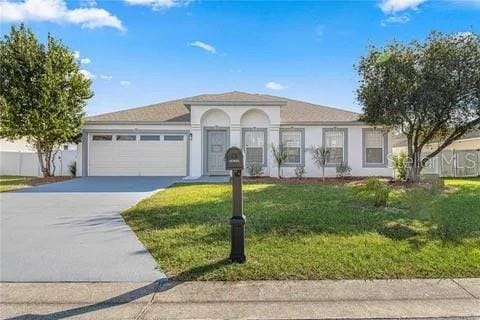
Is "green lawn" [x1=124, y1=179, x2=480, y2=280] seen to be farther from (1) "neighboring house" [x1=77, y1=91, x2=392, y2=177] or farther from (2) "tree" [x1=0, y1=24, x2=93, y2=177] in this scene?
(2) "tree" [x1=0, y1=24, x2=93, y2=177]

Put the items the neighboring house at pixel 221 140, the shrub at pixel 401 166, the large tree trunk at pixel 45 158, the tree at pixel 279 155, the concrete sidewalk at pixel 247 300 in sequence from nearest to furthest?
the concrete sidewalk at pixel 247 300, the shrub at pixel 401 166, the tree at pixel 279 155, the neighboring house at pixel 221 140, the large tree trunk at pixel 45 158

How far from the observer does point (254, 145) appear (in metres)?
18.5

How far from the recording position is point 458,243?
5.86m

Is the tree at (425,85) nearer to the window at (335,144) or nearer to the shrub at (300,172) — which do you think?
the window at (335,144)

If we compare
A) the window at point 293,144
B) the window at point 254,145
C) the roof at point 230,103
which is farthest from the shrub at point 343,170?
the window at point 254,145

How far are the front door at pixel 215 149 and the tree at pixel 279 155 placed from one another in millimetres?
2545

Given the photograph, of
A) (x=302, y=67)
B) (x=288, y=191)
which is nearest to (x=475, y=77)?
(x=302, y=67)

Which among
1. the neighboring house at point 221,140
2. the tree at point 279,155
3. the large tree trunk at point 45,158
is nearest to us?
the tree at point 279,155

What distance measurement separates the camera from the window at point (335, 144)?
60.7 feet

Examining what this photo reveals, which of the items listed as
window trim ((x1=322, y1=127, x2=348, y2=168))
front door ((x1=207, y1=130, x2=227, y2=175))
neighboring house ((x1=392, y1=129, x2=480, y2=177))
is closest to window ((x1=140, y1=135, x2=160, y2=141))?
front door ((x1=207, y1=130, x2=227, y2=175))

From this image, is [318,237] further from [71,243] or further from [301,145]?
[301,145]

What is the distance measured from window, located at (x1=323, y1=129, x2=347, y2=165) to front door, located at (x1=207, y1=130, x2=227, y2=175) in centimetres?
519

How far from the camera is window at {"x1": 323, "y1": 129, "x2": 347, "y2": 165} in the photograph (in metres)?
18.5

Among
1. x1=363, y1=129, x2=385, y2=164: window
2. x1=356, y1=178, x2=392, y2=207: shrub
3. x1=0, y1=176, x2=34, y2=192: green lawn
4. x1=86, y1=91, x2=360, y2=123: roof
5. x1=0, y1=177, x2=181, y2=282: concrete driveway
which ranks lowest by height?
x1=0, y1=177, x2=181, y2=282: concrete driveway
